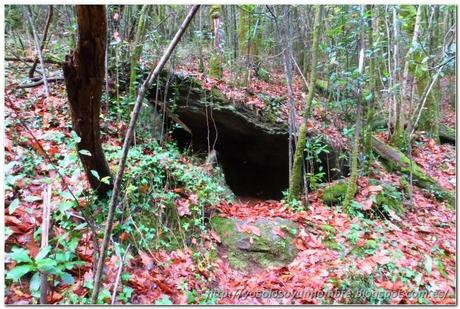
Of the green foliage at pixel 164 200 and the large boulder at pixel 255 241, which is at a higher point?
the green foliage at pixel 164 200

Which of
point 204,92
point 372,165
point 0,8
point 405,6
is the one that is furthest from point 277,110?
point 0,8

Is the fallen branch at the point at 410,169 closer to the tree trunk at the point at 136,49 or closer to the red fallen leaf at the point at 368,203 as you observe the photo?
the red fallen leaf at the point at 368,203

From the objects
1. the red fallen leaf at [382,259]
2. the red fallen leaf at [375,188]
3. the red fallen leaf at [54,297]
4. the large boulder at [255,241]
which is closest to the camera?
the red fallen leaf at [54,297]

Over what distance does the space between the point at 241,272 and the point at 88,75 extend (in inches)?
104

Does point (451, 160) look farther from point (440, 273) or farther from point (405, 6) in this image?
point (440, 273)

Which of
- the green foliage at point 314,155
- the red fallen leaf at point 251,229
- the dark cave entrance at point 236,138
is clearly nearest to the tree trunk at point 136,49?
the dark cave entrance at point 236,138

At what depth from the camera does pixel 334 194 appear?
5852mm

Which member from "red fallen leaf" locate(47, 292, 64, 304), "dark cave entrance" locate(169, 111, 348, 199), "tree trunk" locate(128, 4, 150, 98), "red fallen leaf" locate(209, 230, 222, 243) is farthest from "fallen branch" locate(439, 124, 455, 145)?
"red fallen leaf" locate(47, 292, 64, 304)

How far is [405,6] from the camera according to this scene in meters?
7.57

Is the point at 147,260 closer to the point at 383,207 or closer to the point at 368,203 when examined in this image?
the point at 368,203

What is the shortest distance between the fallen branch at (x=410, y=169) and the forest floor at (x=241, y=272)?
3.31ft

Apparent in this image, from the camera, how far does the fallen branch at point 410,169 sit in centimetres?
664

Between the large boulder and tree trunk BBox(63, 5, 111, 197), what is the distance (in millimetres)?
1929

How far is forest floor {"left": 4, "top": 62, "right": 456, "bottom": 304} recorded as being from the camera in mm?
2980
